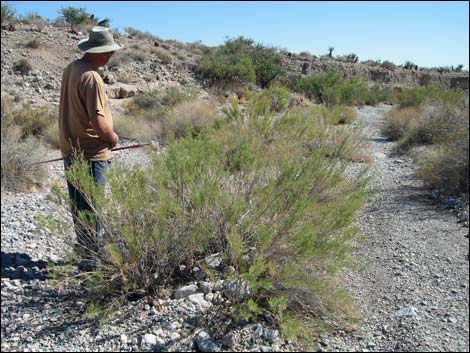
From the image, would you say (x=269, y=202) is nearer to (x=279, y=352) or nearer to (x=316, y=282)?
(x=316, y=282)

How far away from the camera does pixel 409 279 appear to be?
412 centimetres

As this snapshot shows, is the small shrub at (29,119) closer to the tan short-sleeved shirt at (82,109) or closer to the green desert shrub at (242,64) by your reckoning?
the tan short-sleeved shirt at (82,109)

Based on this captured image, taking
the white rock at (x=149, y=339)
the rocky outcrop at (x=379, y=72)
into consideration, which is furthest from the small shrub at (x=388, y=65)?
the white rock at (x=149, y=339)

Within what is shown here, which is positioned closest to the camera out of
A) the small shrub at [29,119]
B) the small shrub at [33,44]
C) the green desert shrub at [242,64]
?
the small shrub at [29,119]

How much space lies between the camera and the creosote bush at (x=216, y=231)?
3.25 meters

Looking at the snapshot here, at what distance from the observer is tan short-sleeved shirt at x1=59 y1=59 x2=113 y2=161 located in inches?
139

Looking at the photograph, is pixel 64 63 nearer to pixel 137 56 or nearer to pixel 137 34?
pixel 137 56

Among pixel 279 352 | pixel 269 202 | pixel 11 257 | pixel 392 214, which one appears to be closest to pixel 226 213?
pixel 269 202

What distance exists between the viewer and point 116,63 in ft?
65.8

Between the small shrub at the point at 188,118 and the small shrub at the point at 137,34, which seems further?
the small shrub at the point at 137,34

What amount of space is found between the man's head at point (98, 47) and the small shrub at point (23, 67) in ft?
46.3

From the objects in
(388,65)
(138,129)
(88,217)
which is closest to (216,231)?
(88,217)

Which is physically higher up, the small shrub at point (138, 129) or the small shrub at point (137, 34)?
the small shrub at point (137, 34)

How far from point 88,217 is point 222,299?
130 centimetres
